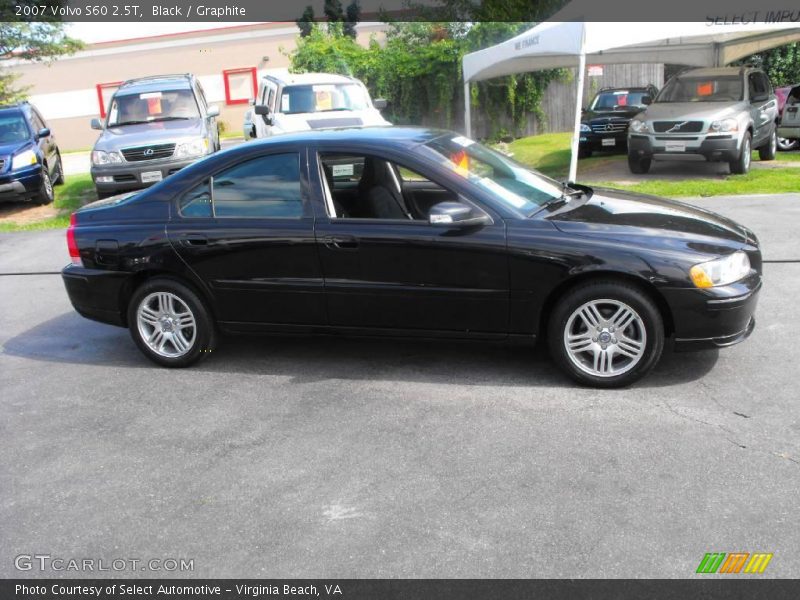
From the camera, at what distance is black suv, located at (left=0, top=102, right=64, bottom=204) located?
1380 cm

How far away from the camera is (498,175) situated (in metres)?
5.41

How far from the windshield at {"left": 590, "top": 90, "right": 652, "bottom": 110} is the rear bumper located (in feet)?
52.2

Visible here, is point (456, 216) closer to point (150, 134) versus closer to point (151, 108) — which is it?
point (150, 134)

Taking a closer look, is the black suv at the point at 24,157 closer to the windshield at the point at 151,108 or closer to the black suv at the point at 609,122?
the windshield at the point at 151,108

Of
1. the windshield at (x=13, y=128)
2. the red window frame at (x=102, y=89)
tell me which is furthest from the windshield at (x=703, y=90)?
the red window frame at (x=102, y=89)

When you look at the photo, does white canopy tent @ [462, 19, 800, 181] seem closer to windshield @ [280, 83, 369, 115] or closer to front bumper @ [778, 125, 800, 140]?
front bumper @ [778, 125, 800, 140]

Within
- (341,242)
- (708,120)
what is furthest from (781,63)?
(341,242)

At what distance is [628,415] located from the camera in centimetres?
451

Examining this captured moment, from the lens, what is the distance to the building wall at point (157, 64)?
37.8 meters

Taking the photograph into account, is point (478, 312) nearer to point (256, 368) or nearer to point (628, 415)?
point (628, 415)

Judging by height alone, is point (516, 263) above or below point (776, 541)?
above

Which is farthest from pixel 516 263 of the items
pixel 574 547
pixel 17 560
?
pixel 17 560

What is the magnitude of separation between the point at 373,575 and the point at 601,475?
1.28 meters

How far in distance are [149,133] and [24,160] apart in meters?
2.53
